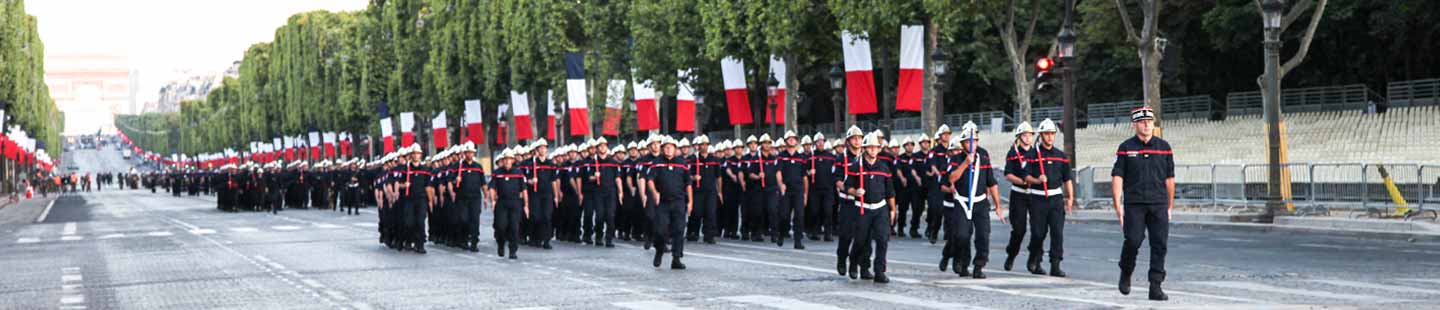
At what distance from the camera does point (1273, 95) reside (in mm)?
31297

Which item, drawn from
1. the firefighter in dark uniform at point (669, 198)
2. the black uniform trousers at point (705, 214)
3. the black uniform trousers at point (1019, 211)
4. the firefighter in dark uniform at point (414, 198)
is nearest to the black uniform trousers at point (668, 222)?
the firefighter in dark uniform at point (669, 198)

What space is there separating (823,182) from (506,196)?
490 centimetres

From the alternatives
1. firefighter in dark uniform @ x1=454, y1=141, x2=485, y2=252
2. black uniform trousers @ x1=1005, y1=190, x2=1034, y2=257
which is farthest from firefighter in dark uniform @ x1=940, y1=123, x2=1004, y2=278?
firefighter in dark uniform @ x1=454, y1=141, x2=485, y2=252

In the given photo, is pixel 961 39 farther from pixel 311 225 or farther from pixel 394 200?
pixel 394 200

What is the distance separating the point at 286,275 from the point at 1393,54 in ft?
153

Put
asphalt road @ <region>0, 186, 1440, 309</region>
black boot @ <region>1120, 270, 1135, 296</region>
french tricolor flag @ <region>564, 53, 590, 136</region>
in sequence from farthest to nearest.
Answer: french tricolor flag @ <region>564, 53, 590, 136</region>
asphalt road @ <region>0, 186, 1440, 309</region>
black boot @ <region>1120, 270, 1135, 296</region>

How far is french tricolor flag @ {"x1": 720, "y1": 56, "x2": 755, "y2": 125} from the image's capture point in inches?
2061

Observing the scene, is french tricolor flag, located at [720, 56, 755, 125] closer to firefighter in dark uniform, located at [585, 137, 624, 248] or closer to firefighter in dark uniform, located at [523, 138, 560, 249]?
firefighter in dark uniform, located at [523, 138, 560, 249]

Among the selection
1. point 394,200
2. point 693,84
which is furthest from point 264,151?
point 394,200

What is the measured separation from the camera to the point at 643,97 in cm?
5972

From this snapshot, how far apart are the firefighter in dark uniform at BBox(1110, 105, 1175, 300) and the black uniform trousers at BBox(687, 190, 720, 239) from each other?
42.5 ft

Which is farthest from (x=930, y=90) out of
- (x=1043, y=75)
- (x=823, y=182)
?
(x=823, y=182)

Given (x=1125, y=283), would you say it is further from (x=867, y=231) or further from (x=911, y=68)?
(x=911, y=68)

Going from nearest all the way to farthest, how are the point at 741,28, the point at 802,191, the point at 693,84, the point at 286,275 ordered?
1. the point at 286,275
2. the point at 802,191
3. the point at 741,28
4. the point at 693,84
